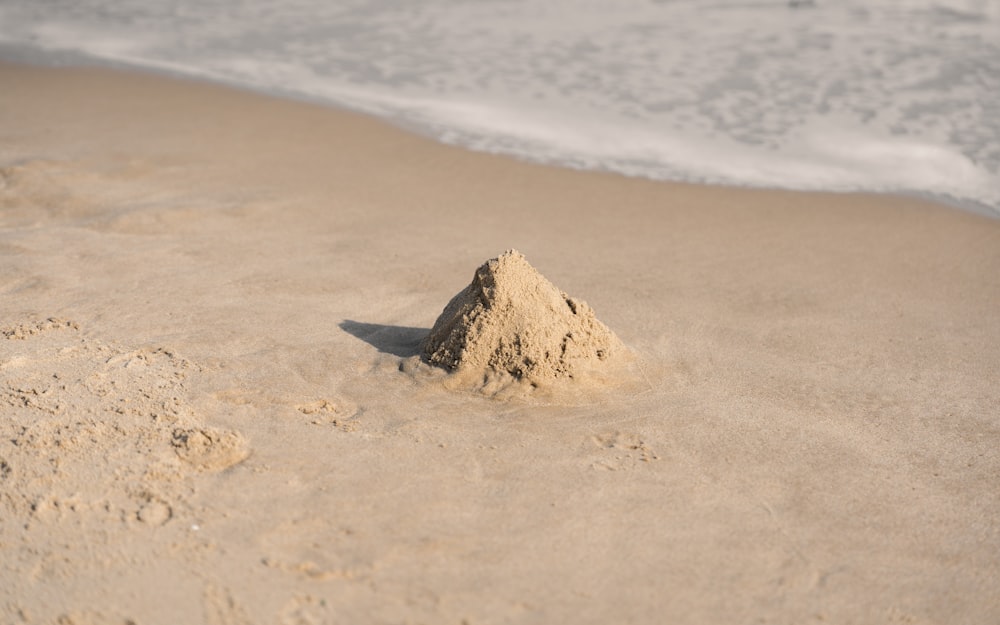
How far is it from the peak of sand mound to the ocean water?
313 cm

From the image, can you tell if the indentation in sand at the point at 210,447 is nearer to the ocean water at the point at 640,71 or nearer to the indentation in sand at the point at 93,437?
the indentation in sand at the point at 93,437

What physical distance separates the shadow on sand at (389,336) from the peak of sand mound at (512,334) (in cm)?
16

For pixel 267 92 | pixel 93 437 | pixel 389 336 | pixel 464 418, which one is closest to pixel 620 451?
pixel 464 418

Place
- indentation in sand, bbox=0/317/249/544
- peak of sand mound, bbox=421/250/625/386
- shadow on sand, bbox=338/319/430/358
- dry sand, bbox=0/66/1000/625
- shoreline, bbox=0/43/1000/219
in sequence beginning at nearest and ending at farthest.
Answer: dry sand, bbox=0/66/1000/625, indentation in sand, bbox=0/317/249/544, peak of sand mound, bbox=421/250/625/386, shadow on sand, bbox=338/319/430/358, shoreline, bbox=0/43/1000/219

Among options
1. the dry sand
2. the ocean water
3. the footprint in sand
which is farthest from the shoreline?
the footprint in sand

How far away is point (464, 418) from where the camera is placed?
319 cm

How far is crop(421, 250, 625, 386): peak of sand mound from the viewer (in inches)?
134

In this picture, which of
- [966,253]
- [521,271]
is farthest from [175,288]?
[966,253]

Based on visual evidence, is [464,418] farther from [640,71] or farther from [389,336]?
[640,71]

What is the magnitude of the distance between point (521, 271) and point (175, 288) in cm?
164

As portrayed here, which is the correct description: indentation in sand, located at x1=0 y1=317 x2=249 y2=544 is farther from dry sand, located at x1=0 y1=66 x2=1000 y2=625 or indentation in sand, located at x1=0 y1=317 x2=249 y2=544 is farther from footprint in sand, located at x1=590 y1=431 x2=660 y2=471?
footprint in sand, located at x1=590 y1=431 x2=660 y2=471

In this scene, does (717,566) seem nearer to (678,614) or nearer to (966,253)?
(678,614)

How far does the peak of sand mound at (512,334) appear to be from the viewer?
134 inches

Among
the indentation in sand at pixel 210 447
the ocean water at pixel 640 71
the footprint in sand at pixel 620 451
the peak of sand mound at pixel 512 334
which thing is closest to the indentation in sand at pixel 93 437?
the indentation in sand at pixel 210 447
